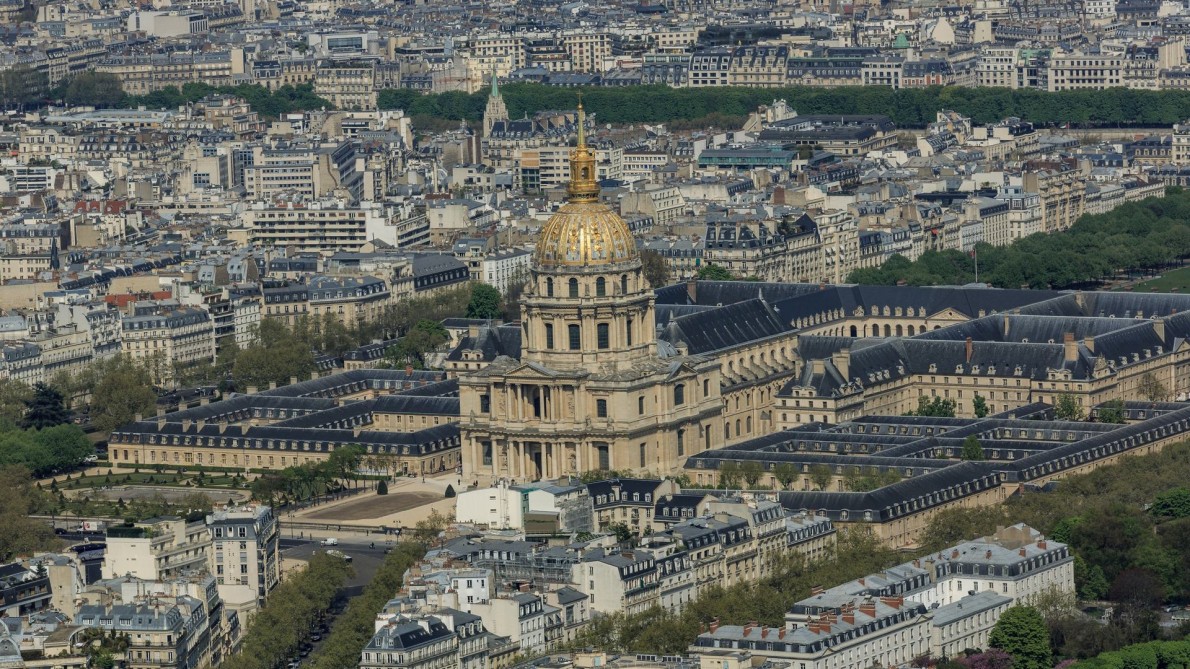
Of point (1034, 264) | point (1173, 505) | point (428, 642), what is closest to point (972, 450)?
point (1173, 505)

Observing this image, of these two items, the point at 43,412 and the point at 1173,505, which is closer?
the point at 1173,505

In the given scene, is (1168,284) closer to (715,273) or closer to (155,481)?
(715,273)

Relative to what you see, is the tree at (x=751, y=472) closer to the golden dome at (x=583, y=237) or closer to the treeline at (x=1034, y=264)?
the golden dome at (x=583, y=237)

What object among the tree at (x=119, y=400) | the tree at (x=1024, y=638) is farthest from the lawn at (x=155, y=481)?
the tree at (x=1024, y=638)

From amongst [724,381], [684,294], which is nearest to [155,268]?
[684,294]

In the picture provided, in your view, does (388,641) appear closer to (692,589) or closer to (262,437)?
(692,589)

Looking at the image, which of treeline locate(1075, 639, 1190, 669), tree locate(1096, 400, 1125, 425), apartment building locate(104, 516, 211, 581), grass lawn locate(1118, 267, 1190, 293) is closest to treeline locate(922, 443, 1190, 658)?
treeline locate(1075, 639, 1190, 669)

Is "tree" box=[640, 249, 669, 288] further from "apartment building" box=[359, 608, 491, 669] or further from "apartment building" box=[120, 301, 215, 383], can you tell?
"apartment building" box=[359, 608, 491, 669]
